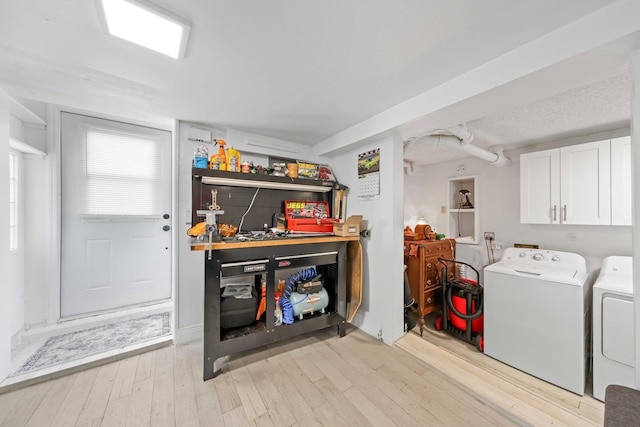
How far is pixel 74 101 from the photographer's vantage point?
6.01 feet

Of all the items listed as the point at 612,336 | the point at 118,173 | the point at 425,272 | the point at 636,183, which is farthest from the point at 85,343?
the point at 612,336

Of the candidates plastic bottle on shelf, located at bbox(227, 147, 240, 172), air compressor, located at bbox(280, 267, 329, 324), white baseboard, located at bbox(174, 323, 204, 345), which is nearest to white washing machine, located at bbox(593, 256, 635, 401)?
air compressor, located at bbox(280, 267, 329, 324)

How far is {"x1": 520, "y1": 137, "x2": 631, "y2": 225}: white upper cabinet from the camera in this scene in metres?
2.00

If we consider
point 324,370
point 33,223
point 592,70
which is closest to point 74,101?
point 33,223

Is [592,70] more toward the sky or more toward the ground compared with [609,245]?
more toward the sky

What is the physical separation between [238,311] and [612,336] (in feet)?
9.49

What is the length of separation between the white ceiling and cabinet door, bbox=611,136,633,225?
0.97 ft

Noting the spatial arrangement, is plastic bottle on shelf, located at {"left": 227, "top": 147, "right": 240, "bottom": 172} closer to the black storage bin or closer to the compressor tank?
the black storage bin

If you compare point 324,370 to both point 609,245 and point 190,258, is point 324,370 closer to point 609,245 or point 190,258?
point 190,258

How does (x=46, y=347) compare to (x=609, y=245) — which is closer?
(x=46, y=347)

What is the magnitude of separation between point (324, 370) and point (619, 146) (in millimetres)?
3279

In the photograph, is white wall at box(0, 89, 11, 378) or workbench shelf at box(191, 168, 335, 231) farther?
workbench shelf at box(191, 168, 335, 231)

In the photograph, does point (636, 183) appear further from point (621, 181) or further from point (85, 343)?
point (85, 343)

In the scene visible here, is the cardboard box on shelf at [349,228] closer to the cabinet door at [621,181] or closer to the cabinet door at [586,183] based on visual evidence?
the cabinet door at [586,183]
